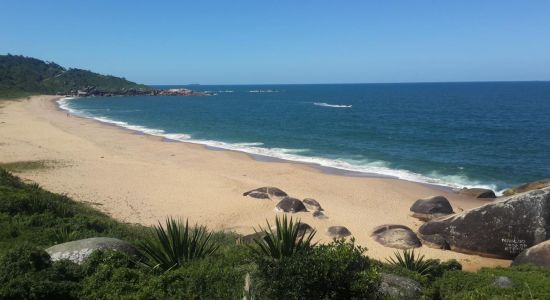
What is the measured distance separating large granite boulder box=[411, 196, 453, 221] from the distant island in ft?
312

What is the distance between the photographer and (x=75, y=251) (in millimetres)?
8062

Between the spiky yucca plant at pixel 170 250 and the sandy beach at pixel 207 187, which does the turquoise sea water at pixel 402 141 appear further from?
the spiky yucca plant at pixel 170 250

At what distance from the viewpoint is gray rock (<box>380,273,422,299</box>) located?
7852 mm

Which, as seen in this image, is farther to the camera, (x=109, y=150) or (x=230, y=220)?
(x=109, y=150)

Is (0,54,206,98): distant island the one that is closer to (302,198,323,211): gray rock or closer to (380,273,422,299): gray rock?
(302,198,323,211): gray rock

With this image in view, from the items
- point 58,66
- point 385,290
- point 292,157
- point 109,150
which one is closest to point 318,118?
point 292,157

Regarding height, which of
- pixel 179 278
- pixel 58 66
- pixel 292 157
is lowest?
pixel 292 157

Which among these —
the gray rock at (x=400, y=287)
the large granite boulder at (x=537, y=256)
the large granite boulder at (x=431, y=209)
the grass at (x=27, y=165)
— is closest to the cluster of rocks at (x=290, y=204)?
the large granite boulder at (x=431, y=209)

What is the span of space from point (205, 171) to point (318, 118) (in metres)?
38.2

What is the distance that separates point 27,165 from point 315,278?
956 inches

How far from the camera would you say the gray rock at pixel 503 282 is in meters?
9.26

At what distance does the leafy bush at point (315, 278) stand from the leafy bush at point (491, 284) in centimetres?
226

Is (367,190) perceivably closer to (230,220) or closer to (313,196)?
(313,196)

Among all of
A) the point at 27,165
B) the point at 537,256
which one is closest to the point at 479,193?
the point at 537,256
